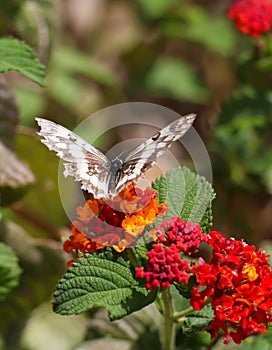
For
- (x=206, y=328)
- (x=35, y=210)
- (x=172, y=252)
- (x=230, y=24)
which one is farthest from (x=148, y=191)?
(x=230, y=24)

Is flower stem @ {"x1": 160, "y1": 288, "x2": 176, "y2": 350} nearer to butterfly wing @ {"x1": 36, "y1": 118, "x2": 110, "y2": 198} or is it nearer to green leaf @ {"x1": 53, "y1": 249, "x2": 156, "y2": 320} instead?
green leaf @ {"x1": 53, "y1": 249, "x2": 156, "y2": 320}

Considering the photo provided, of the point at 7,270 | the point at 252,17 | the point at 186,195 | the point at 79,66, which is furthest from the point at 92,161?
the point at 79,66

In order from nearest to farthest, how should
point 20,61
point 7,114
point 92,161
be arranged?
1. point 92,161
2. point 20,61
3. point 7,114

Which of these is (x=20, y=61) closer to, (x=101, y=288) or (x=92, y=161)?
(x=92, y=161)

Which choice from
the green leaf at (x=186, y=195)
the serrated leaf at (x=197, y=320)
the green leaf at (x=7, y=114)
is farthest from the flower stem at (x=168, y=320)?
the green leaf at (x=7, y=114)

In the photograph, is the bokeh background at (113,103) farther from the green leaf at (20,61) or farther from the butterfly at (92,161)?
the butterfly at (92,161)

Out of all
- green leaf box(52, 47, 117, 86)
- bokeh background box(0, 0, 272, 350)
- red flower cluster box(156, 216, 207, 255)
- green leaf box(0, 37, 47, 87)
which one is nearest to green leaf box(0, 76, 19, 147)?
bokeh background box(0, 0, 272, 350)
